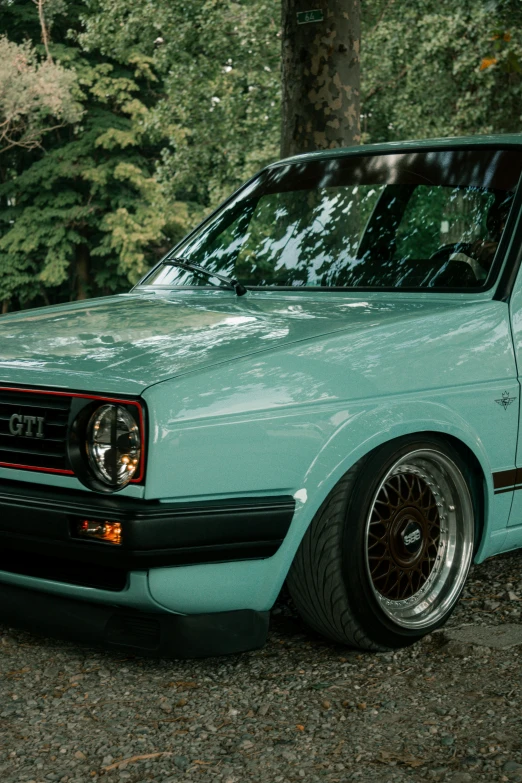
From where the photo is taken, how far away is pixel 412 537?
3576mm

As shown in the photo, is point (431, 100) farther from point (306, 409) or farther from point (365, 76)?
point (306, 409)

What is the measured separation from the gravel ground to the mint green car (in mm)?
160

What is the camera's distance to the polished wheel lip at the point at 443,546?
3557 millimetres

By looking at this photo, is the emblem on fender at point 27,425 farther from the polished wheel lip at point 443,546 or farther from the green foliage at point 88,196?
the green foliage at point 88,196

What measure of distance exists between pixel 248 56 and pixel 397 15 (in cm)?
358

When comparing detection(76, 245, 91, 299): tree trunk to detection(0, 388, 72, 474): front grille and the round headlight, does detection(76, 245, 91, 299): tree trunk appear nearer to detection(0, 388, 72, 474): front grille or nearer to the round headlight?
detection(0, 388, 72, 474): front grille

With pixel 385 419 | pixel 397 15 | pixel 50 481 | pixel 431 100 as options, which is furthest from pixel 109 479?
pixel 397 15

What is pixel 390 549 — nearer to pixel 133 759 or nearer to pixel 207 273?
pixel 133 759

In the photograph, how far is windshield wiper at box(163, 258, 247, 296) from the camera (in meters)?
4.25

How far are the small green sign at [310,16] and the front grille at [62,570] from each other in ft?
17.6

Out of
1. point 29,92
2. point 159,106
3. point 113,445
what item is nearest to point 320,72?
point 113,445

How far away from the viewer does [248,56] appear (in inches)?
981

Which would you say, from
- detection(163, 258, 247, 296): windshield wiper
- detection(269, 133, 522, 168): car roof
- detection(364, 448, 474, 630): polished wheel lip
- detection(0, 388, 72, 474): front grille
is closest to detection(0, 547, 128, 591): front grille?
detection(0, 388, 72, 474): front grille

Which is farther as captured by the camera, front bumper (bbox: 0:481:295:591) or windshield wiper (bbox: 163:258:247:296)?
windshield wiper (bbox: 163:258:247:296)
